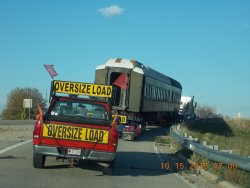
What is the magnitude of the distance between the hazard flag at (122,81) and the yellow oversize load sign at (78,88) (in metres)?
13.1

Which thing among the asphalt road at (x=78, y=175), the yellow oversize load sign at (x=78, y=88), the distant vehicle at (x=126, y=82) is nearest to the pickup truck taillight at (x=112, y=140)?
the asphalt road at (x=78, y=175)

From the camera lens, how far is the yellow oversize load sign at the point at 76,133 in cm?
1127

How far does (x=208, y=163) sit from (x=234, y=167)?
2.17 meters

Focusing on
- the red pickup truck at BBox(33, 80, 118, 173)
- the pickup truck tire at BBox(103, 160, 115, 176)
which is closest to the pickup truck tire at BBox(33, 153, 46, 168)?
the red pickup truck at BBox(33, 80, 118, 173)

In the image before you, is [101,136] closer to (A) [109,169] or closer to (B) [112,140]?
(B) [112,140]

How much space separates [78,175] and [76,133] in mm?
1027

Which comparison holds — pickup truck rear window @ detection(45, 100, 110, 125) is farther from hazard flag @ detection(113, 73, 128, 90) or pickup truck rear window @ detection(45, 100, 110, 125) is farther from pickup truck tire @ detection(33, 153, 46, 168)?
hazard flag @ detection(113, 73, 128, 90)

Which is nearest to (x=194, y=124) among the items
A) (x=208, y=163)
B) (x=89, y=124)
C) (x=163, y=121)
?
(x=163, y=121)

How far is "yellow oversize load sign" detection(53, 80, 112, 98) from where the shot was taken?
1280 cm

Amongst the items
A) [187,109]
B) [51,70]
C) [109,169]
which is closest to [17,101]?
[187,109]

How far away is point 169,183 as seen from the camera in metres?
11.3

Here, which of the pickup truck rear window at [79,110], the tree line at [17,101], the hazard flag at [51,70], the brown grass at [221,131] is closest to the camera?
the pickup truck rear window at [79,110]

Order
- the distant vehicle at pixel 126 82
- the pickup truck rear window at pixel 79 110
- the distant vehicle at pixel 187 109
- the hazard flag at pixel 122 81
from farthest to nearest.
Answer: the distant vehicle at pixel 187 109 → the hazard flag at pixel 122 81 → the distant vehicle at pixel 126 82 → the pickup truck rear window at pixel 79 110
